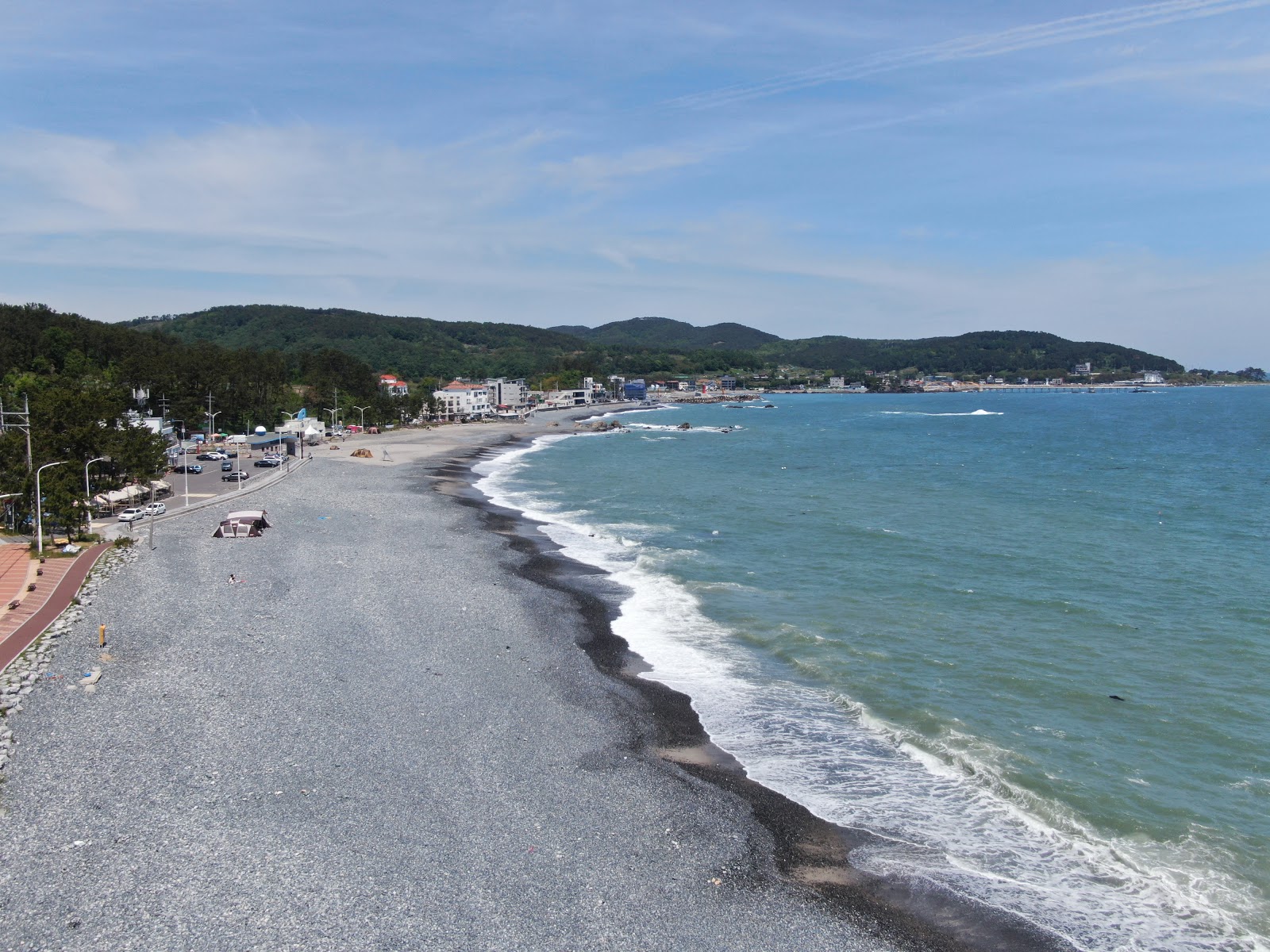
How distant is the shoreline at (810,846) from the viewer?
10.8 m

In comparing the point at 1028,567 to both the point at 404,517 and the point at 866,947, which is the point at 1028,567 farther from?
the point at 404,517

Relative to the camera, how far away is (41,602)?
2297 centimetres

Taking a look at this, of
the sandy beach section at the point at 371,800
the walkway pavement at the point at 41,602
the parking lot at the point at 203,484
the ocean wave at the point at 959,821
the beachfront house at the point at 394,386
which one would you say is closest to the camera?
the sandy beach section at the point at 371,800

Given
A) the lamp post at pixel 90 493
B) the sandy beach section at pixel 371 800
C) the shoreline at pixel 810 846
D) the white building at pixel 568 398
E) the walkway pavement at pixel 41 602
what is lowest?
the shoreline at pixel 810 846

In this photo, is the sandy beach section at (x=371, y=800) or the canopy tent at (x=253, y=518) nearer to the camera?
the sandy beach section at (x=371, y=800)

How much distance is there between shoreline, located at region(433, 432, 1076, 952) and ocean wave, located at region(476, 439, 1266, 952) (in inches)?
10.1

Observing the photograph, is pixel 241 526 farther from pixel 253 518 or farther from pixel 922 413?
pixel 922 413

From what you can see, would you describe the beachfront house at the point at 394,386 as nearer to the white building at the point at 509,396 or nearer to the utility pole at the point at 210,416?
the white building at the point at 509,396

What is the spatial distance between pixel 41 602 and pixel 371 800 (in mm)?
15458

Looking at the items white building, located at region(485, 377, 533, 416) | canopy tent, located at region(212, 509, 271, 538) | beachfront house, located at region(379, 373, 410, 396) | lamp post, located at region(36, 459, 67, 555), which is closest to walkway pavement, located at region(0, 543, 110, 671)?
lamp post, located at region(36, 459, 67, 555)

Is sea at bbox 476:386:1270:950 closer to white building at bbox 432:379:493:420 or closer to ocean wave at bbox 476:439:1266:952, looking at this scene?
ocean wave at bbox 476:439:1266:952

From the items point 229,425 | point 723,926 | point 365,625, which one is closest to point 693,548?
point 365,625

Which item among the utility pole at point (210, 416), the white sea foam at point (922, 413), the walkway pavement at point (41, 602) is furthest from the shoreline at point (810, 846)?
the white sea foam at point (922, 413)

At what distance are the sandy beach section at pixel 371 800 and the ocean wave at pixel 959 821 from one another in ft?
4.48
